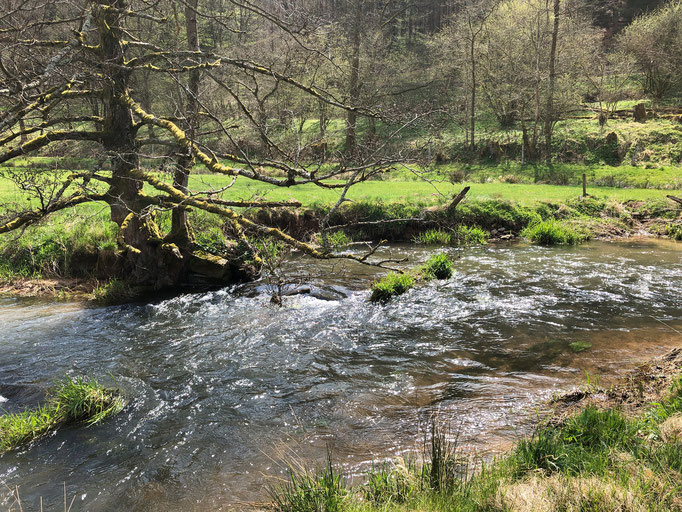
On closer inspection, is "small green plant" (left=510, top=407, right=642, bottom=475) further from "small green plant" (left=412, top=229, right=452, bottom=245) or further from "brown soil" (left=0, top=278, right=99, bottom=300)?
"small green plant" (left=412, top=229, right=452, bottom=245)

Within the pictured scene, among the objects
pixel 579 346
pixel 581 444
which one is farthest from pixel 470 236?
pixel 581 444

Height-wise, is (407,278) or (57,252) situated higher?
(57,252)

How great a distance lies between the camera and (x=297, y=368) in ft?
22.4

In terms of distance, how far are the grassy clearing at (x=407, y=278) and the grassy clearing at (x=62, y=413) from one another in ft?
18.9

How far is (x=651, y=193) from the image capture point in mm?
19891

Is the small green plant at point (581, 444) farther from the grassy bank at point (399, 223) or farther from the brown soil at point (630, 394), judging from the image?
the grassy bank at point (399, 223)

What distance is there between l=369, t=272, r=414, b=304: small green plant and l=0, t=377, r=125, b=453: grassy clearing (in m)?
5.70

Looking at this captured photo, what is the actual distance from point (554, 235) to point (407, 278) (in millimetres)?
7795

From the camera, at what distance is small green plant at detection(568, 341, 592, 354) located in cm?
699

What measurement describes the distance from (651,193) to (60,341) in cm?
2314

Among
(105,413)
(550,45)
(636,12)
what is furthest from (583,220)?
(636,12)

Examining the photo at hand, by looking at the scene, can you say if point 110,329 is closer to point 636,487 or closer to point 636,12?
point 636,487

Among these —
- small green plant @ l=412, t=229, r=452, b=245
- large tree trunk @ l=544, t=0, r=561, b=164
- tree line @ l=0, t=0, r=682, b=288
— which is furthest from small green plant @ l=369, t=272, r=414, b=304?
large tree trunk @ l=544, t=0, r=561, b=164

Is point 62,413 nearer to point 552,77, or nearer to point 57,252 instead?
point 57,252
